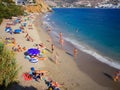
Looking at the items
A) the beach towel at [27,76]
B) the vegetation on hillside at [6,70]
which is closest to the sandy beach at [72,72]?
the beach towel at [27,76]

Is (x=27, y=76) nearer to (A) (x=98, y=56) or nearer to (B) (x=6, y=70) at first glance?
(B) (x=6, y=70)

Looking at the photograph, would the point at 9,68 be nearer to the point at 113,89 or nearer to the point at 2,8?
the point at 113,89

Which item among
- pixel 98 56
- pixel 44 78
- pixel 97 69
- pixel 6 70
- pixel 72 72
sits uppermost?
pixel 6 70

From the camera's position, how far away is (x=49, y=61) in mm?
21484

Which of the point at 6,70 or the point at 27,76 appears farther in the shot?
the point at 27,76

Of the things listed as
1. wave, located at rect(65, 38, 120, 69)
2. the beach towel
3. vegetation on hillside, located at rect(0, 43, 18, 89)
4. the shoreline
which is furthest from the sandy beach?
vegetation on hillside, located at rect(0, 43, 18, 89)

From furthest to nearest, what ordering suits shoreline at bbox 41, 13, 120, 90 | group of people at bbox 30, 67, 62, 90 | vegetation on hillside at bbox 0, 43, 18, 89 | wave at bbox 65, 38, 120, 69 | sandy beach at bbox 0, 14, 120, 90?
wave at bbox 65, 38, 120, 69 < shoreline at bbox 41, 13, 120, 90 < sandy beach at bbox 0, 14, 120, 90 < group of people at bbox 30, 67, 62, 90 < vegetation on hillside at bbox 0, 43, 18, 89

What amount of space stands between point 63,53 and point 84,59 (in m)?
3.24

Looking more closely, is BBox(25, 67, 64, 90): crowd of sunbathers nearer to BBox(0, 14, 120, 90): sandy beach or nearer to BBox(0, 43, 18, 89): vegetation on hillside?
BBox(0, 14, 120, 90): sandy beach

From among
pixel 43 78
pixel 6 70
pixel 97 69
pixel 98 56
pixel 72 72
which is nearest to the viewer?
pixel 6 70

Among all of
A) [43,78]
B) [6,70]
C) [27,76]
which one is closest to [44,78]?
[43,78]

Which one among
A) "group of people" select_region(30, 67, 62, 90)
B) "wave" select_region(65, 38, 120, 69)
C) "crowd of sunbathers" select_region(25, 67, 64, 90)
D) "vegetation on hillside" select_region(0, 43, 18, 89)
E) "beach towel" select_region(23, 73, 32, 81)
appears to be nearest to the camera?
"vegetation on hillside" select_region(0, 43, 18, 89)

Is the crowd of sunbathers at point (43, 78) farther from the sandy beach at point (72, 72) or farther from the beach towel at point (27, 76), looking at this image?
the sandy beach at point (72, 72)

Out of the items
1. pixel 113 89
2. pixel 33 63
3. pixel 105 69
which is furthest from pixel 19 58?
pixel 113 89
